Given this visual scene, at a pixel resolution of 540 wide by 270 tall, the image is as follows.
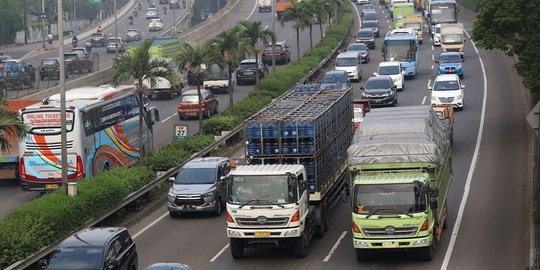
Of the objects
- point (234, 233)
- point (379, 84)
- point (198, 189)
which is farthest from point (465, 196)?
point (379, 84)

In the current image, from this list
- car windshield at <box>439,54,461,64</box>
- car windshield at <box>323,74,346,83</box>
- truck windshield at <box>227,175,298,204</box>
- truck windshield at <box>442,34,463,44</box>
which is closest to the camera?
truck windshield at <box>227,175,298,204</box>

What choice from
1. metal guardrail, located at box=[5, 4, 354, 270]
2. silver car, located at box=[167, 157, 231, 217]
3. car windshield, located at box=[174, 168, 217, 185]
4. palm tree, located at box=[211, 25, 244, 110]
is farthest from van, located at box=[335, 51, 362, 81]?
car windshield, located at box=[174, 168, 217, 185]

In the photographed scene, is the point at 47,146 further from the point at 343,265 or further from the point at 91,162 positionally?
the point at 343,265

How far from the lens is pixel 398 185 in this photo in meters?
28.3

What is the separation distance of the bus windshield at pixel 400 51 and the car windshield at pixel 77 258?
4663cm

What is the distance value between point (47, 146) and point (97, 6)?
4700 inches

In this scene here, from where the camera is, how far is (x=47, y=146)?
3931cm

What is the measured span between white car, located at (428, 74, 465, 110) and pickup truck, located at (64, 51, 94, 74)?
1099 inches

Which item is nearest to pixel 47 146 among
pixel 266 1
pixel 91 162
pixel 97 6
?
pixel 91 162

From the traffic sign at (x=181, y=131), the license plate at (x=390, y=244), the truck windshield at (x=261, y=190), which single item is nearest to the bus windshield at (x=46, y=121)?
the traffic sign at (x=181, y=131)

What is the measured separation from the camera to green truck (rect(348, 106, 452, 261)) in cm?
2805

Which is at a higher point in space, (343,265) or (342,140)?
(342,140)

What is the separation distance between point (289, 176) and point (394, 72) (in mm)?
35333

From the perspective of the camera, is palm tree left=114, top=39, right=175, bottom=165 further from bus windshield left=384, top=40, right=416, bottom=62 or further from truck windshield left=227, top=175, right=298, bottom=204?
bus windshield left=384, top=40, right=416, bottom=62
